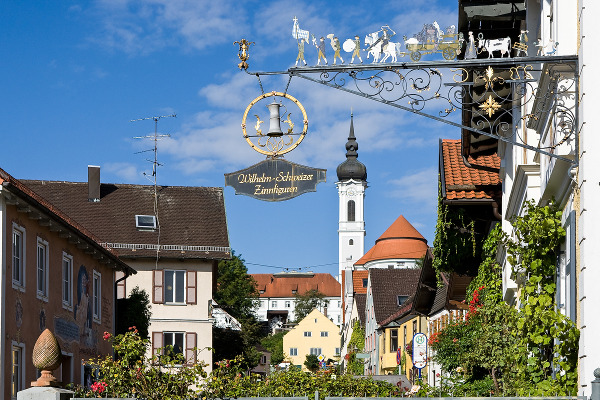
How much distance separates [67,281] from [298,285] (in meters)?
143

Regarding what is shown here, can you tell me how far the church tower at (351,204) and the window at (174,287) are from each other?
344 ft

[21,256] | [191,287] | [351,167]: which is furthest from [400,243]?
[21,256]

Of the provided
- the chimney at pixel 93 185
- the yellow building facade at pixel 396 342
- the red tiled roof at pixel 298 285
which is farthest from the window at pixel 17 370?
the red tiled roof at pixel 298 285

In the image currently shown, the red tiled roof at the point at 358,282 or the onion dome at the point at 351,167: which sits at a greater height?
the onion dome at the point at 351,167

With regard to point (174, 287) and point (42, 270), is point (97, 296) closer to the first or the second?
point (42, 270)

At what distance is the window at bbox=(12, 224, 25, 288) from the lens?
20.4 meters

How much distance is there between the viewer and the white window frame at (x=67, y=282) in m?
24.9

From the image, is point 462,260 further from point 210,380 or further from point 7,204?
point 210,380

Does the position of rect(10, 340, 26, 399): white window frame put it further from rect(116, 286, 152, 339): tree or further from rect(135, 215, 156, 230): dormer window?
rect(135, 215, 156, 230): dormer window

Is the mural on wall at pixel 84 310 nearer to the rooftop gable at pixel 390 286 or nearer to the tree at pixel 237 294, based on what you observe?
the tree at pixel 237 294

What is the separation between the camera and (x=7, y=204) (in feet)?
64.8

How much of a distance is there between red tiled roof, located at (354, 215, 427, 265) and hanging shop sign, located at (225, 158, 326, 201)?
112 meters

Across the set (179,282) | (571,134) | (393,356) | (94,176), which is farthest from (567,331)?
(393,356)

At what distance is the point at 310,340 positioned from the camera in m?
120
